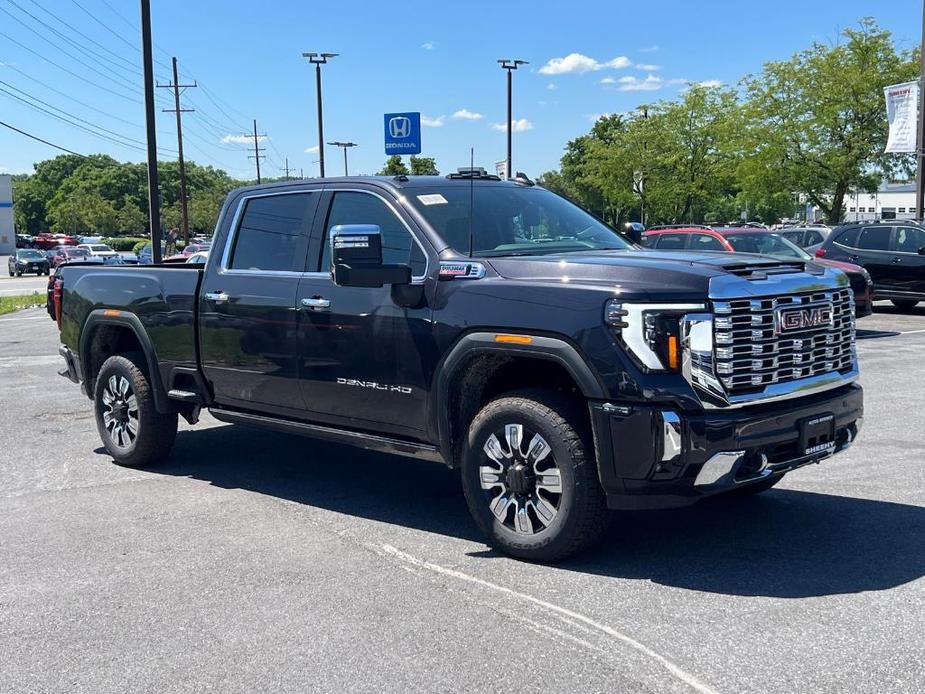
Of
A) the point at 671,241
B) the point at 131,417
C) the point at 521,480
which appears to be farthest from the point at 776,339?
the point at 671,241

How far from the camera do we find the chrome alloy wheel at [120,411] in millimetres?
7230

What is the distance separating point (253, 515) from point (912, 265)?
16.0 metres

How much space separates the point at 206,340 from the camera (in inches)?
256

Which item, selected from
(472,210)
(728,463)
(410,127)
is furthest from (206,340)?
(410,127)

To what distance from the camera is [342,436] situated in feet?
18.9

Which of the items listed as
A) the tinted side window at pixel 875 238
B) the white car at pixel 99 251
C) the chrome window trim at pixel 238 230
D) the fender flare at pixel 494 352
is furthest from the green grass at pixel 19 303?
the fender flare at pixel 494 352

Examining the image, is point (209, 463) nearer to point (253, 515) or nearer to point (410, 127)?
point (253, 515)

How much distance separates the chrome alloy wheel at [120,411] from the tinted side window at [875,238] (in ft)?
51.3

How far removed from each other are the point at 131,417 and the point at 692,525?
4.23 metres

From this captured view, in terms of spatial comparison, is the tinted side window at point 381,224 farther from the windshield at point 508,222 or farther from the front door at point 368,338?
the windshield at point 508,222

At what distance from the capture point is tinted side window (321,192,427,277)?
17.8 feet

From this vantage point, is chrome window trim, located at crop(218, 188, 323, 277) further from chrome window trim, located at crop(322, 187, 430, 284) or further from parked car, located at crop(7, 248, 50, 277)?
parked car, located at crop(7, 248, 50, 277)

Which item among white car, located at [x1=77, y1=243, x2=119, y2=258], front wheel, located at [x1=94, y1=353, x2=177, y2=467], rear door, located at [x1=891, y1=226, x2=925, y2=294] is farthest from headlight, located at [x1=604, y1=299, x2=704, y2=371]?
white car, located at [x1=77, y1=243, x2=119, y2=258]

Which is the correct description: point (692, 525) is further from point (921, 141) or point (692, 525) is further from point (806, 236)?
point (921, 141)
